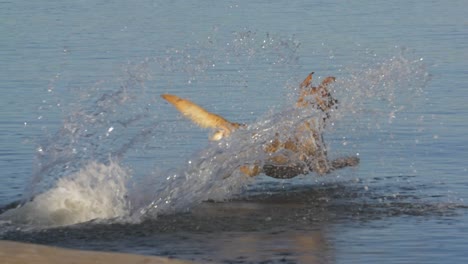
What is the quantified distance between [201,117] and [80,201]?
1.39m

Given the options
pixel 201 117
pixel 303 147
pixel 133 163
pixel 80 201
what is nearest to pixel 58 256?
pixel 80 201

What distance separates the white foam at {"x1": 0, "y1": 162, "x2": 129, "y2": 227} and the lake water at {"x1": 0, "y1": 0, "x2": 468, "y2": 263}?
0.06 ft

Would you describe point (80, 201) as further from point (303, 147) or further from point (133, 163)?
point (133, 163)

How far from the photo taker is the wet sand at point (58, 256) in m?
9.14

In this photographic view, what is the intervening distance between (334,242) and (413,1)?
18406 millimetres

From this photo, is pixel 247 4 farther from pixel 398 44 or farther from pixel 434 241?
pixel 434 241

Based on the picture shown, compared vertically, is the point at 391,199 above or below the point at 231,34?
below

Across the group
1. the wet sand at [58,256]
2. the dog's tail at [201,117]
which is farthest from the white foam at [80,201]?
the wet sand at [58,256]

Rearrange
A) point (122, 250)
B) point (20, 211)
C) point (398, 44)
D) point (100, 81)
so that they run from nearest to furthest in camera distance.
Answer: point (122, 250) < point (20, 211) < point (100, 81) < point (398, 44)

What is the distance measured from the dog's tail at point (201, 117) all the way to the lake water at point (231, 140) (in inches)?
5.8

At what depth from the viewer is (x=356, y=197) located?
12.6m

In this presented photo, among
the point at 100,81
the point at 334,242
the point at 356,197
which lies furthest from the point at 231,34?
the point at 334,242

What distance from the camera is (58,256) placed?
9289mm

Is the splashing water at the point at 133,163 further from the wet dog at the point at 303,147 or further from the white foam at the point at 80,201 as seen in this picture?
the wet dog at the point at 303,147
